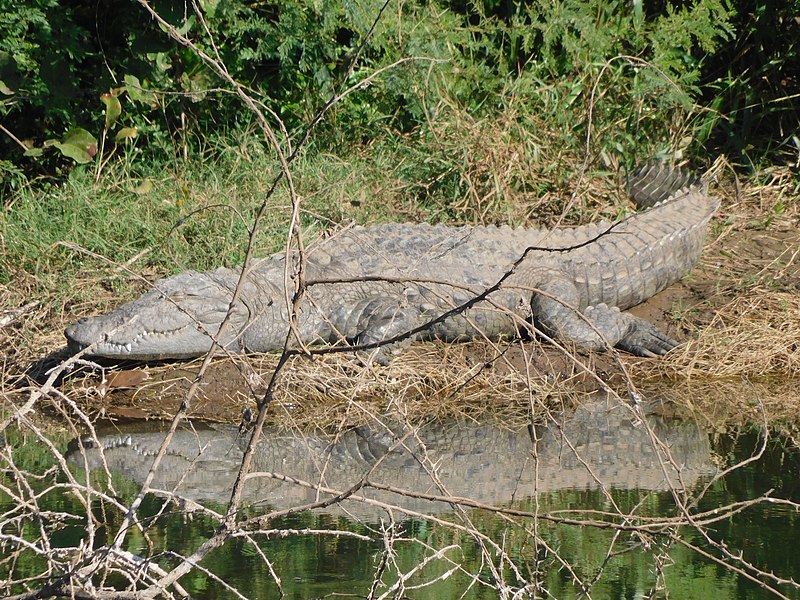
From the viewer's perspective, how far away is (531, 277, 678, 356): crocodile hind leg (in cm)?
635

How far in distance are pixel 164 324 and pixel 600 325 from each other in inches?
101

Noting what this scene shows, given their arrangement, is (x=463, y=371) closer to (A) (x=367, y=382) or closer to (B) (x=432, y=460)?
(A) (x=367, y=382)

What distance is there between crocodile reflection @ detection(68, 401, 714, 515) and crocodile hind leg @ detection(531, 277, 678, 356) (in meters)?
1.09

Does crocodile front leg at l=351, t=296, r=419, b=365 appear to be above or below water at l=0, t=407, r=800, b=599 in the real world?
below

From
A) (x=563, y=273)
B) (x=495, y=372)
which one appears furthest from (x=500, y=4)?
(x=495, y=372)

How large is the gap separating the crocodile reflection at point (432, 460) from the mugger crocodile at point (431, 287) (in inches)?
36.2

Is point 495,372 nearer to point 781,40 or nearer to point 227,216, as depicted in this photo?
point 227,216

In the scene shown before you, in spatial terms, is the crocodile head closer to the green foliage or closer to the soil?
the soil

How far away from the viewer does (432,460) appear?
4516 mm

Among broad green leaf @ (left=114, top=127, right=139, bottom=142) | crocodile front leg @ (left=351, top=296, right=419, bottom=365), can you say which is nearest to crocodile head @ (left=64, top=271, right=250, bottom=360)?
crocodile front leg @ (left=351, top=296, right=419, bottom=365)

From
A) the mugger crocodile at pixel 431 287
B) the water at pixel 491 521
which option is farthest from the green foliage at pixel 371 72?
the water at pixel 491 521

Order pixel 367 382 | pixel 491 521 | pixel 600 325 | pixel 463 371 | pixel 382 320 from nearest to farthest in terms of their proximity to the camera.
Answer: pixel 491 521
pixel 367 382
pixel 463 371
pixel 382 320
pixel 600 325

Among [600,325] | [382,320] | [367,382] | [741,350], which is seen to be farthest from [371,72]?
[741,350]

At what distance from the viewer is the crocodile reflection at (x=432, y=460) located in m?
4.12
